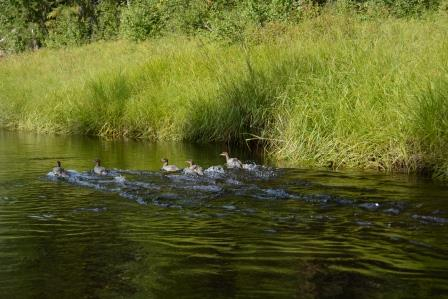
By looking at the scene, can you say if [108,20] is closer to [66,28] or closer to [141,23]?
[66,28]

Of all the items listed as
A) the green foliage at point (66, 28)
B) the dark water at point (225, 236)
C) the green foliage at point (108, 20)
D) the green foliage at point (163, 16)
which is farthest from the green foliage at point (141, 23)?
the dark water at point (225, 236)

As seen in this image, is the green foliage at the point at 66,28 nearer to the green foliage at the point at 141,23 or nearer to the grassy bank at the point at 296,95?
the green foliage at the point at 141,23

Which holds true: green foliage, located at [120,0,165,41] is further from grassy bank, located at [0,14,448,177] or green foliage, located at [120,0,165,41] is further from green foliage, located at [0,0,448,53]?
grassy bank, located at [0,14,448,177]

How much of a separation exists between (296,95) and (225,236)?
5.27 m

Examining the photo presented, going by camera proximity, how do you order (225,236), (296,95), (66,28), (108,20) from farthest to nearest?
(108,20), (66,28), (296,95), (225,236)

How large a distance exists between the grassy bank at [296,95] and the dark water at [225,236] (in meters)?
0.73

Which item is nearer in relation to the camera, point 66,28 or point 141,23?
point 141,23

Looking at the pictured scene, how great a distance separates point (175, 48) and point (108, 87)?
6.63 ft

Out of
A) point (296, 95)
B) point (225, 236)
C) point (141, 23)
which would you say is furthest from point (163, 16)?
point (225, 236)

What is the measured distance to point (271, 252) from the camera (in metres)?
4.61

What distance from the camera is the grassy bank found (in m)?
8.34

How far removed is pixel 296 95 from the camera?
392 inches

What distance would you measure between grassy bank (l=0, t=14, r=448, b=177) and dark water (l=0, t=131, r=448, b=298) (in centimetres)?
73

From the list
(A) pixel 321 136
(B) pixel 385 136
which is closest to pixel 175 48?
(A) pixel 321 136
